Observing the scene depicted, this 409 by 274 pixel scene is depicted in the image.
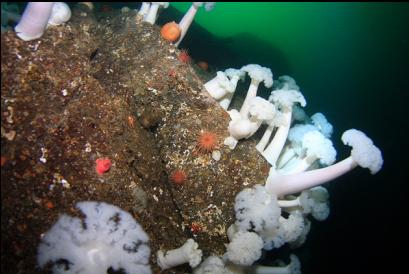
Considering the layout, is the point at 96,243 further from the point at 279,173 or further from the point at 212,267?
the point at 279,173

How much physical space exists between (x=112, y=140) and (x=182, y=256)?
6.26 ft

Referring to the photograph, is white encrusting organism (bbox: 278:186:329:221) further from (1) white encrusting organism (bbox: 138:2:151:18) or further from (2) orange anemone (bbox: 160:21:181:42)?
(1) white encrusting organism (bbox: 138:2:151:18)

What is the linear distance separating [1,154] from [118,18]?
12.7ft

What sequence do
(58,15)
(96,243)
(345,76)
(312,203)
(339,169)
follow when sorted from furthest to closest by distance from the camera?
1. (345,76)
2. (312,203)
3. (339,169)
4. (58,15)
5. (96,243)

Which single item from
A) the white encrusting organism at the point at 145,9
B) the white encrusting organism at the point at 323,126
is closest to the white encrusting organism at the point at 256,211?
the white encrusting organism at the point at 323,126

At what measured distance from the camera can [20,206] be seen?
3172 mm

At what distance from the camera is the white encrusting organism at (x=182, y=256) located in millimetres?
3711

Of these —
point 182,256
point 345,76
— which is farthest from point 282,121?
point 345,76

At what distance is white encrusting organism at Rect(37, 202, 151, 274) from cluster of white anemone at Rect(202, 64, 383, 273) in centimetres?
110

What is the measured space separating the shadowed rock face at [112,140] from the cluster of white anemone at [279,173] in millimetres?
344

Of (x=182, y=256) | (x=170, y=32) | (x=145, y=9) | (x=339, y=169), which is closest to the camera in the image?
(x=182, y=256)

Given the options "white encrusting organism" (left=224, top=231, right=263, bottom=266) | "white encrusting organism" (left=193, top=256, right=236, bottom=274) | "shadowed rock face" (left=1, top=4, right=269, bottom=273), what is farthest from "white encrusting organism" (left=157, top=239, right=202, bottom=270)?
"white encrusting organism" (left=224, top=231, right=263, bottom=266)

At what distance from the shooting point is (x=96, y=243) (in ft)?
11.0

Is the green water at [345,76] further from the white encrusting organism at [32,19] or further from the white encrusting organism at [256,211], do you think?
the white encrusting organism at [256,211]
